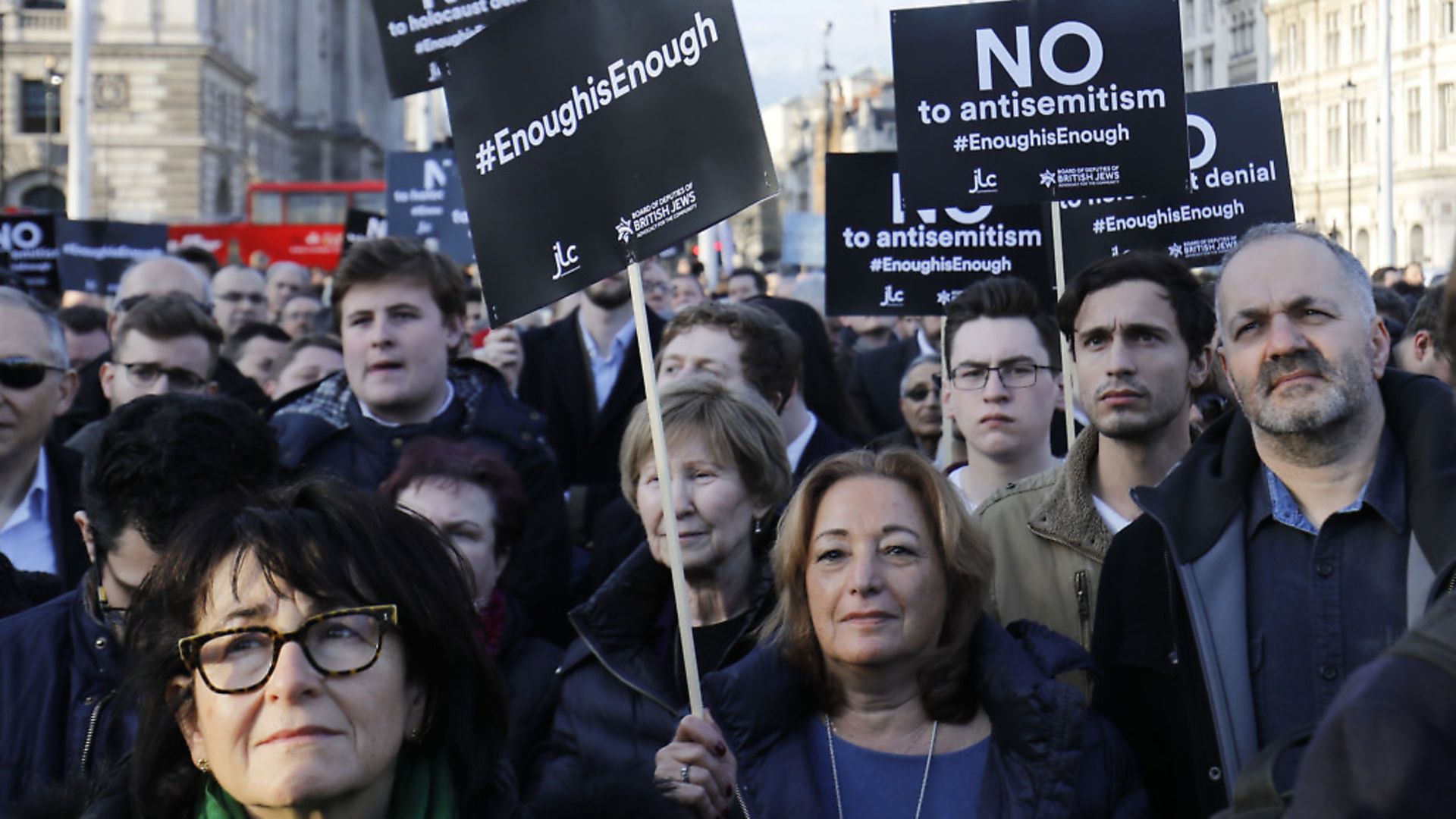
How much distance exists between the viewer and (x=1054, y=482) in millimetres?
4707

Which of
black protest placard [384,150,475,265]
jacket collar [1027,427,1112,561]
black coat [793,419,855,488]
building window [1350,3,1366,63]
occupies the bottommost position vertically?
jacket collar [1027,427,1112,561]

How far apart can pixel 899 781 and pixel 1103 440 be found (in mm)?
1402

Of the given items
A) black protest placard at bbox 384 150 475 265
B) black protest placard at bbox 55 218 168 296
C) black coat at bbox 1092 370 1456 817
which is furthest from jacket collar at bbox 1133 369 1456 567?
black protest placard at bbox 55 218 168 296

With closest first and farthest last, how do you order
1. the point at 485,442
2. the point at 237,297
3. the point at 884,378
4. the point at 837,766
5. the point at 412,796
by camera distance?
the point at 412,796, the point at 837,766, the point at 485,442, the point at 884,378, the point at 237,297

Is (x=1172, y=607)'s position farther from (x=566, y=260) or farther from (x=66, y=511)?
(x=66, y=511)

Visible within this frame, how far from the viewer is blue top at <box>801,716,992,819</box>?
355 centimetres

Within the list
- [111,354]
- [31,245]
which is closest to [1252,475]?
[111,354]

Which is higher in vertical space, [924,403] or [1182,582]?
[924,403]

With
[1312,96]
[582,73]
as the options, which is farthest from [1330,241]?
[1312,96]

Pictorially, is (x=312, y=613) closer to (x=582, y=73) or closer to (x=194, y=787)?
(x=194, y=787)

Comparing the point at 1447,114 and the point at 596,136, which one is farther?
the point at 1447,114

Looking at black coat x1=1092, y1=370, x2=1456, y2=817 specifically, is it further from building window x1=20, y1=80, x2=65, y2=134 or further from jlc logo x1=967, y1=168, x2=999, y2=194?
building window x1=20, y1=80, x2=65, y2=134

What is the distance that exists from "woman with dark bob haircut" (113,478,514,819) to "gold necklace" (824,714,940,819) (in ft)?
2.76

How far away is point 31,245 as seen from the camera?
42.6ft
